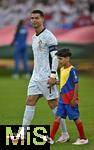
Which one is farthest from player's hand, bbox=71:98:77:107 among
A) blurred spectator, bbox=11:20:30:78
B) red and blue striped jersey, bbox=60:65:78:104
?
blurred spectator, bbox=11:20:30:78

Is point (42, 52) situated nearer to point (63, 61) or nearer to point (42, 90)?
point (63, 61)

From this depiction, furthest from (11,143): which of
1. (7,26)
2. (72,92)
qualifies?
(7,26)

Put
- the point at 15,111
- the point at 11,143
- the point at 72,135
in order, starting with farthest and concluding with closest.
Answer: the point at 15,111 → the point at 72,135 → the point at 11,143

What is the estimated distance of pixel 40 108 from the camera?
43.3 feet

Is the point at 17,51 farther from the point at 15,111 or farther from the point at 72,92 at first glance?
the point at 72,92

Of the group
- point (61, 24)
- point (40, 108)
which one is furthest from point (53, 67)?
point (61, 24)

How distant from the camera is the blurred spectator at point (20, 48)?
2094 cm

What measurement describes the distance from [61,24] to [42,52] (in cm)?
1360

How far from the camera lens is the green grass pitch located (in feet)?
31.7

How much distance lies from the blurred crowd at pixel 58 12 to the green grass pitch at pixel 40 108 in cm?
324

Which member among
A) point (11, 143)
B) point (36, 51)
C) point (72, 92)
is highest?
point (36, 51)

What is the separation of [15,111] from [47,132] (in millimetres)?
3798

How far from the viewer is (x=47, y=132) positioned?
891cm

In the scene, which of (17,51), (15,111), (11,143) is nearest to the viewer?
(11,143)
